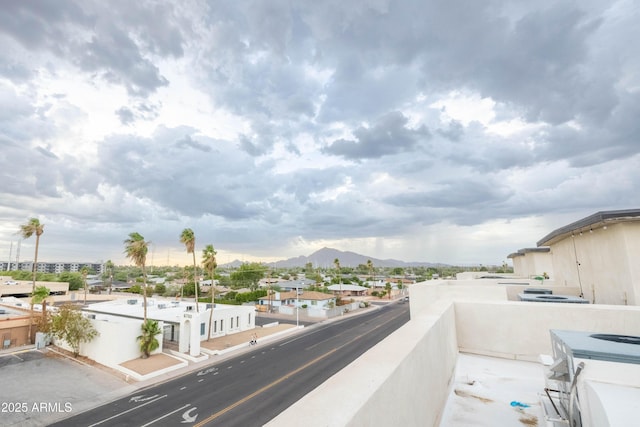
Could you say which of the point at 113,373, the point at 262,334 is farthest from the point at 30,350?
the point at 262,334

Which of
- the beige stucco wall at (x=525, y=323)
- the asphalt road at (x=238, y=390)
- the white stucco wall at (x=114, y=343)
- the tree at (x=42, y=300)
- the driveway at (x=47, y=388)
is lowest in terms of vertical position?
the asphalt road at (x=238, y=390)

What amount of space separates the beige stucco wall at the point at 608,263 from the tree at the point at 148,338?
3251 centimetres

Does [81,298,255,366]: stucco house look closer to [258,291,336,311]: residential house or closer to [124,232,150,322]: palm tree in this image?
[124,232,150,322]: palm tree

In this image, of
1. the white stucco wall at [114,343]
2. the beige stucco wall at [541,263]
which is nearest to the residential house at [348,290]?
the beige stucco wall at [541,263]

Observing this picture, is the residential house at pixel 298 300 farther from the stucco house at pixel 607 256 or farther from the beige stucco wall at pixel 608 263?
the stucco house at pixel 607 256

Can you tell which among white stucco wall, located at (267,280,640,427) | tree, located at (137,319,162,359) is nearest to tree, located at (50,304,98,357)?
tree, located at (137,319,162,359)

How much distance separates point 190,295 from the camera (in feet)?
→ 264

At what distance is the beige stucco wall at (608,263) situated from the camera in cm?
891

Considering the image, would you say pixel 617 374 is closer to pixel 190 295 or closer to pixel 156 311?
pixel 156 311

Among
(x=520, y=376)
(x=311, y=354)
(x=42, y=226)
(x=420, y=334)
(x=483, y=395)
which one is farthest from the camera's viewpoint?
(x=42, y=226)

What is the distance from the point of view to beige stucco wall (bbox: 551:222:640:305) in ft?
29.2

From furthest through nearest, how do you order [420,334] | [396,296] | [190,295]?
1. [396,296]
2. [190,295]
3. [420,334]

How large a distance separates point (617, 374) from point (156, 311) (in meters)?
44.0

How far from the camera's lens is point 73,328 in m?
27.8
